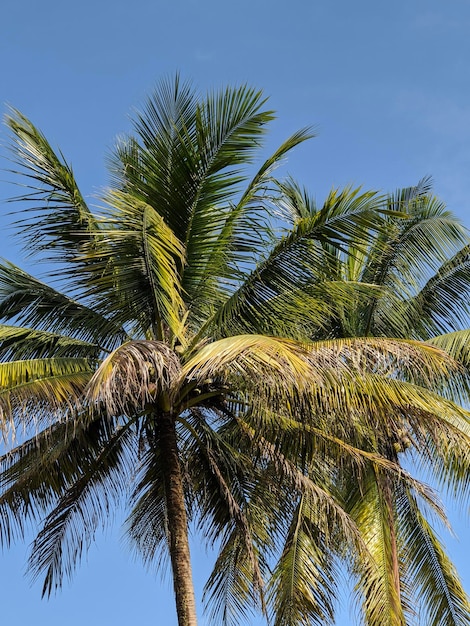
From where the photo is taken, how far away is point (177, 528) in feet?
35.3

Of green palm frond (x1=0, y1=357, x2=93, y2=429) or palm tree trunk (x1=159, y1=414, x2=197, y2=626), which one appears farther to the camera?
palm tree trunk (x1=159, y1=414, x2=197, y2=626)

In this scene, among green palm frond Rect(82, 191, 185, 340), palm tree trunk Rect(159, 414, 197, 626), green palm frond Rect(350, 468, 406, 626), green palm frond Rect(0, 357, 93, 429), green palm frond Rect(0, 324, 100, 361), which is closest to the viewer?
green palm frond Rect(0, 357, 93, 429)

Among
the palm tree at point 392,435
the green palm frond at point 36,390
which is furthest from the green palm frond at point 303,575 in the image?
the green palm frond at point 36,390

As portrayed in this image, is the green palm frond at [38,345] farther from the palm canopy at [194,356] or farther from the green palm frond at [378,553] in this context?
the green palm frond at [378,553]

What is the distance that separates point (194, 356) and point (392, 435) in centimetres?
374

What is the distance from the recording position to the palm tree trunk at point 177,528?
10328 mm

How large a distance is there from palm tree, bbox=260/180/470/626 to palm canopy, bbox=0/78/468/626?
8cm

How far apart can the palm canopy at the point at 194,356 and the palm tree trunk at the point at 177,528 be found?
0.02m

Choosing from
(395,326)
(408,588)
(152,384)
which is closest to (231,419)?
(152,384)

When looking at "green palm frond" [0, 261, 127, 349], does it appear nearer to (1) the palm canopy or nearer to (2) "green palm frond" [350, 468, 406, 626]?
(1) the palm canopy

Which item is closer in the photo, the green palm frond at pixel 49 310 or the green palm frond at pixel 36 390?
the green palm frond at pixel 36 390

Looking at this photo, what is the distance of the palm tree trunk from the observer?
33.9 feet

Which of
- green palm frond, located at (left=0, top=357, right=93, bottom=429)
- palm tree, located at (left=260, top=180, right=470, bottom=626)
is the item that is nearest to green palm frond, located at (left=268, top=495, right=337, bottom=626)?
palm tree, located at (left=260, top=180, right=470, bottom=626)

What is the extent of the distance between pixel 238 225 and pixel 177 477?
9.83 ft
